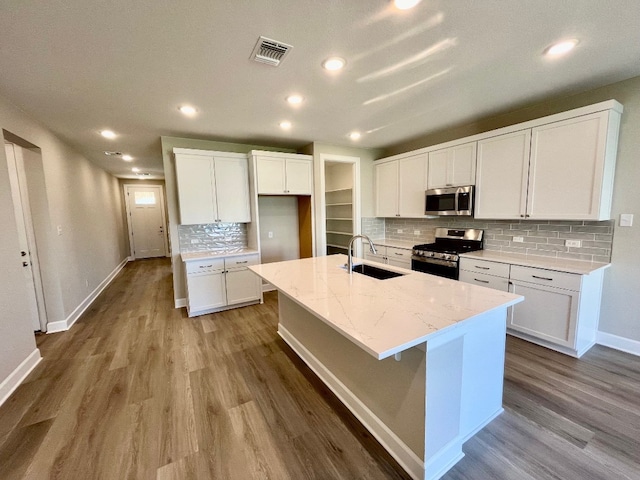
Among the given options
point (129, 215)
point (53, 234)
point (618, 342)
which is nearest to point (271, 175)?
point (53, 234)

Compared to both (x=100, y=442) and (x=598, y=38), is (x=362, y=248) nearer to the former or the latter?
(x=598, y=38)

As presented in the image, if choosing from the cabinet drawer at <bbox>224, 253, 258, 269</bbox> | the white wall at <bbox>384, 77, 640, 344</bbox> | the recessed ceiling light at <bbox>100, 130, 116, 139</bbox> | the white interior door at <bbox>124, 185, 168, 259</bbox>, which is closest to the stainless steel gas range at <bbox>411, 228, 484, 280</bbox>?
the white wall at <bbox>384, 77, 640, 344</bbox>

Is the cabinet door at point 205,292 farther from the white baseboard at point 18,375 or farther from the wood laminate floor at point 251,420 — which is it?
the white baseboard at point 18,375

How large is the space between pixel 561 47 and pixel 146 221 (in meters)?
9.20

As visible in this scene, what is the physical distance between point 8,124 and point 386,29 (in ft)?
10.9

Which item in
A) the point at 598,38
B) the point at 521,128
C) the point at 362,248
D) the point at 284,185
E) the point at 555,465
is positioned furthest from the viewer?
the point at 362,248

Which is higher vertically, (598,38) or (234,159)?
(598,38)

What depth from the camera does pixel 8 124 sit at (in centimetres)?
239

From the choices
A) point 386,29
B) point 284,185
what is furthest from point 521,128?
point 284,185

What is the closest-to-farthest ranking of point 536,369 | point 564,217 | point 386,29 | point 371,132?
point 386,29 < point 536,369 < point 564,217 < point 371,132

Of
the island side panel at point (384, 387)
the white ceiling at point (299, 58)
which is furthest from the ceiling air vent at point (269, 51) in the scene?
the island side panel at point (384, 387)

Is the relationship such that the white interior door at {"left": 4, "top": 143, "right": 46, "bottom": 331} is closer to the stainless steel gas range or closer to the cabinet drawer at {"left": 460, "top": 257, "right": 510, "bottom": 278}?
the stainless steel gas range

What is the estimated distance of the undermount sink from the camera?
2366 mm

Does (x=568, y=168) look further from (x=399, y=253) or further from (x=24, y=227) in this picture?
(x=24, y=227)
